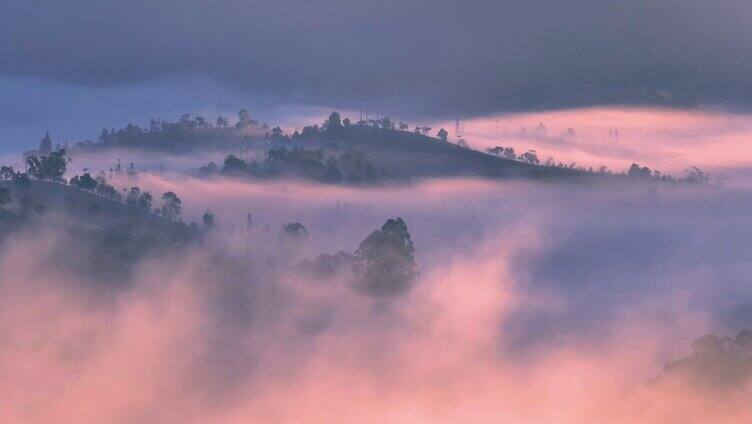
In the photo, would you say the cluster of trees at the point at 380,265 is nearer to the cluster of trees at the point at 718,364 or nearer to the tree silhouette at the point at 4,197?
the tree silhouette at the point at 4,197

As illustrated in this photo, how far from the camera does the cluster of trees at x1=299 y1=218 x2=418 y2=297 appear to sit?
528 ft

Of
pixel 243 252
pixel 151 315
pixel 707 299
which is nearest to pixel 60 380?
pixel 151 315

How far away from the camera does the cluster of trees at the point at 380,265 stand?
160875 millimetres

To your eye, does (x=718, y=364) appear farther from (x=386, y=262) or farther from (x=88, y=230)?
(x=88, y=230)

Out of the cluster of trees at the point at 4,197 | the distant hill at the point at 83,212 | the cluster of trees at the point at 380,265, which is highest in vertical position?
the cluster of trees at the point at 4,197

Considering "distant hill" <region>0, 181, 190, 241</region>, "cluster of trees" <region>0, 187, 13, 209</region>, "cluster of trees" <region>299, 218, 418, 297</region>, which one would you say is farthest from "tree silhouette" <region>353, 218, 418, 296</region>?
"cluster of trees" <region>0, 187, 13, 209</region>

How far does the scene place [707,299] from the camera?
18962 centimetres

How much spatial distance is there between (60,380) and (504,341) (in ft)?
179

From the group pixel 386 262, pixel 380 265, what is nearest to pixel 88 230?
pixel 380 265

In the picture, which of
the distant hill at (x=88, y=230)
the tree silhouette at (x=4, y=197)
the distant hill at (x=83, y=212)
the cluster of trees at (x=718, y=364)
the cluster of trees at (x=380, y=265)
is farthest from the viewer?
the distant hill at (x=83, y=212)

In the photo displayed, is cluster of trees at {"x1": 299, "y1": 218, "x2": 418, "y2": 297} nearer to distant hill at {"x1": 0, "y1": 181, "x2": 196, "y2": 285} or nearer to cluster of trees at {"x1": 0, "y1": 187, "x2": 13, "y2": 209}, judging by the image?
distant hill at {"x1": 0, "y1": 181, "x2": 196, "y2": 285}

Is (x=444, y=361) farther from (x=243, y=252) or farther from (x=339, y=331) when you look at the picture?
(x=243, y=252)

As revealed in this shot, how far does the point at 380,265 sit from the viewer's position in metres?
165

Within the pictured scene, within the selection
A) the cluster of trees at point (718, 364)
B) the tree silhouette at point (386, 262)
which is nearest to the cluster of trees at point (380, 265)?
the tree silhouette at point (386, 262)
